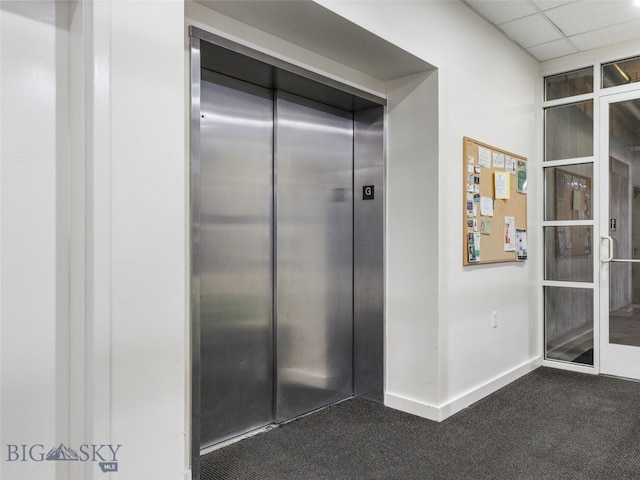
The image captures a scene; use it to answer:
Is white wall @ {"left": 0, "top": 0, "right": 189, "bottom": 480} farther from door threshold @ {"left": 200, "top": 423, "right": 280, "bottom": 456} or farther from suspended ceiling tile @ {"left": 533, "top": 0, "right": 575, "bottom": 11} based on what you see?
suspended ceiling tile @ {"left": 533, "top": 0, "right": 575, "bottom": 11}

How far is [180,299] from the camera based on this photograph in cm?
158

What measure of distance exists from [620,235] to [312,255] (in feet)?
8.66

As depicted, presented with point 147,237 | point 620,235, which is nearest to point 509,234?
point 620,235

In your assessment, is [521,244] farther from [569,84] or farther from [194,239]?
[194,239]

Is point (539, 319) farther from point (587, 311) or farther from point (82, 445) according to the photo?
point (82, 445)

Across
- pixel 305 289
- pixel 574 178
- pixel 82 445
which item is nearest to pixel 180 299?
pixel 82 445

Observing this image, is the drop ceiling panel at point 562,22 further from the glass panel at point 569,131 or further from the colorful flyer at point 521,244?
the colorful flyer at point 521,244

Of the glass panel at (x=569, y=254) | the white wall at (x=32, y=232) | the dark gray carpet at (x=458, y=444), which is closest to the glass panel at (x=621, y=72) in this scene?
the glass panel at (x=569, y=254)

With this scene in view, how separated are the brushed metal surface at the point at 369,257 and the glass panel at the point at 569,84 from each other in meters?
1.96

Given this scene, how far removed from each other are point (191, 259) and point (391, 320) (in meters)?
1.57

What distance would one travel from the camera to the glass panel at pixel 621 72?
3.57m

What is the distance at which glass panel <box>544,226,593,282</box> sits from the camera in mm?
3791

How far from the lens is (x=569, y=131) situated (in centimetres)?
390

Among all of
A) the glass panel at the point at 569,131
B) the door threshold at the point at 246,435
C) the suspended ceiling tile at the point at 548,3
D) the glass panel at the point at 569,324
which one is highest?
the suspended ceiling tile at the point at 548,3
